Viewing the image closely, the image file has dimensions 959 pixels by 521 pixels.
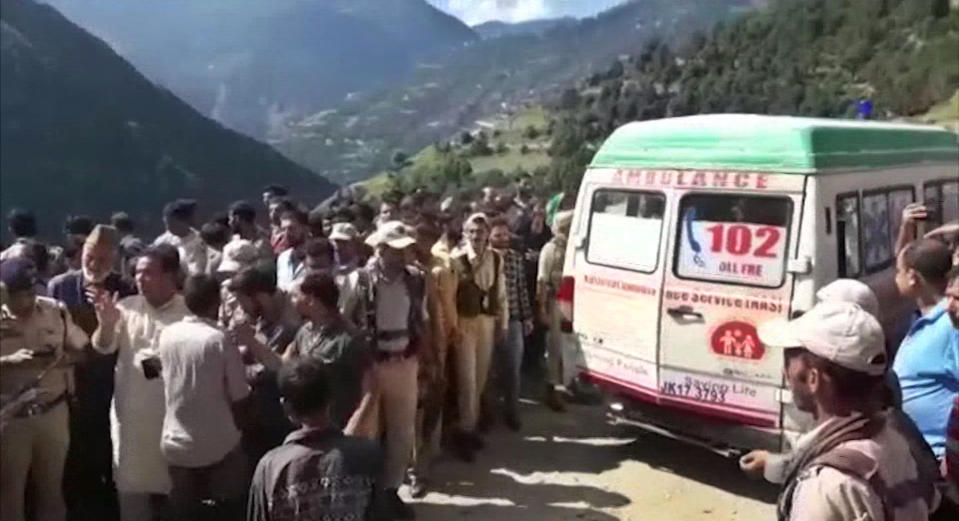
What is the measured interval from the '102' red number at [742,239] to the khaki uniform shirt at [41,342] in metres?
3.76

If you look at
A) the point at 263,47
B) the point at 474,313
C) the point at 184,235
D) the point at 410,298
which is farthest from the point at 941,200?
the point at 263,47

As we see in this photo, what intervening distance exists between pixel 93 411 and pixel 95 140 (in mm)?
22619

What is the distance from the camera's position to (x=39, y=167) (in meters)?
23.4

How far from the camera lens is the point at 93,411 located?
4777mm

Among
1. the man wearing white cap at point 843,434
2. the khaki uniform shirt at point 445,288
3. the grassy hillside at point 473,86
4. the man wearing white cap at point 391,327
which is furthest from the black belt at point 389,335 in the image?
the grassy hillside at point 473,86

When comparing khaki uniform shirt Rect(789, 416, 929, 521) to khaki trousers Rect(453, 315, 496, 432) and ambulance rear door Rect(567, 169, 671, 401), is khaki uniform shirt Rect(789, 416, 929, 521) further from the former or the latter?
khaki trousers Rect(453, 315, 496, 432)

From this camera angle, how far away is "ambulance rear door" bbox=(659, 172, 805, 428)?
5941mm

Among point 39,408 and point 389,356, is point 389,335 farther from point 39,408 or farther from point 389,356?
point 39,408

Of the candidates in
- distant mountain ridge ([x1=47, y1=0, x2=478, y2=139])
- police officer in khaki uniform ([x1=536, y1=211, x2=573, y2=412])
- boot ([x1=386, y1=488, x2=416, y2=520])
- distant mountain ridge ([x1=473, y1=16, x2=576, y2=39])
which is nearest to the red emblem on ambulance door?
boot ([x1=386, y1=488, x2=416, y2=520])

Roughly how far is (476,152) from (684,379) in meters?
21.0

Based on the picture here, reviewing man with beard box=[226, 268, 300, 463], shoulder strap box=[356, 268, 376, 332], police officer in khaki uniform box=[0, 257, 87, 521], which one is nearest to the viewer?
police officer in khaki uniform box=[0, 257, 87, 521]

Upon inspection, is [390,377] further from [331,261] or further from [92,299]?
[92,299]

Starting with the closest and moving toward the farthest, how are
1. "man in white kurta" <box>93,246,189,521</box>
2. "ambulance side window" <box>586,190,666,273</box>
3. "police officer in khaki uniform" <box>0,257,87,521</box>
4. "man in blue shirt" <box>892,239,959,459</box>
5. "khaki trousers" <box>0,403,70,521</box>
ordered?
"police officer in khaki uniform" <box>0,257,87,521</box>
"man in blue shirt" <box>892,239,959,459</box>
"khaki trousers" <box>0,403,70,521</box>
"man in white kurta" <box>93,246,189,521</box>
"ambulance side window" <box>586,190,666,273</box>

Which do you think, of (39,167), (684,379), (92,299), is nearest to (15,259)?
(92,299)
